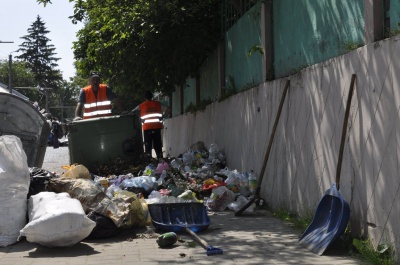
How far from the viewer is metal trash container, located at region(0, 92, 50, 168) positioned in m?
8.90

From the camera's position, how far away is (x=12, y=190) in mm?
6289

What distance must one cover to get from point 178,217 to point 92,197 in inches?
38.3

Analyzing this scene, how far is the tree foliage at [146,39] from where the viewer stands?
40.9 feet

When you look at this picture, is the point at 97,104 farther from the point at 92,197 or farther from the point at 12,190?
the point at 12,190

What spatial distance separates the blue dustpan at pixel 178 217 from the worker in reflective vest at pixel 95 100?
424 cm

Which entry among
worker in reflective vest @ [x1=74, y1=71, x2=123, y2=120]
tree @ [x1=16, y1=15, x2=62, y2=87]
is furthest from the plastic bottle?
tree @ [x1=16, y1=15, x2=62, y2=87]

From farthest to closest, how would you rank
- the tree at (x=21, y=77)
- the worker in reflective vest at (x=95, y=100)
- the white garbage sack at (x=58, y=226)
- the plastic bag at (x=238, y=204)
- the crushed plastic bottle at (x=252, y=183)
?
the tree at (x=21, y=77) < the worker in reflective vest at (x=95, y=100) < the crushed plastic bottle at (x=252, y=183) < the plastic bag at (x=238, y=204) < the white garbage sack at (x=58, y=226)

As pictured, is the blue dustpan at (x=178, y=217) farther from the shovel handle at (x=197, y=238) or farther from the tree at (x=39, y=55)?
the tree at (x=39, y=55)

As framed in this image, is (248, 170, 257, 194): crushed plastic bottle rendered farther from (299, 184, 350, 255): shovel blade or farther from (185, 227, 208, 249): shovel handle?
(299, 184, 350, 255): shovel blade

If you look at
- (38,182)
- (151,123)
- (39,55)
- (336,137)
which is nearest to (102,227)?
(38,182)

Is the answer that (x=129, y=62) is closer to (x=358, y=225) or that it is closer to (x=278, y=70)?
(x=278, y=70)

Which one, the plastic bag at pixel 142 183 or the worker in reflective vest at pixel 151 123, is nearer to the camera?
the plastic bag at pixel 142 183

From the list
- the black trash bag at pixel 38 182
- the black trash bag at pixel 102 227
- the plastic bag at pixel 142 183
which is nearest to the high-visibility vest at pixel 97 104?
the plastic bag at pixel 142 183

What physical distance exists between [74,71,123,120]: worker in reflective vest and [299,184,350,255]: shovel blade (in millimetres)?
5790
